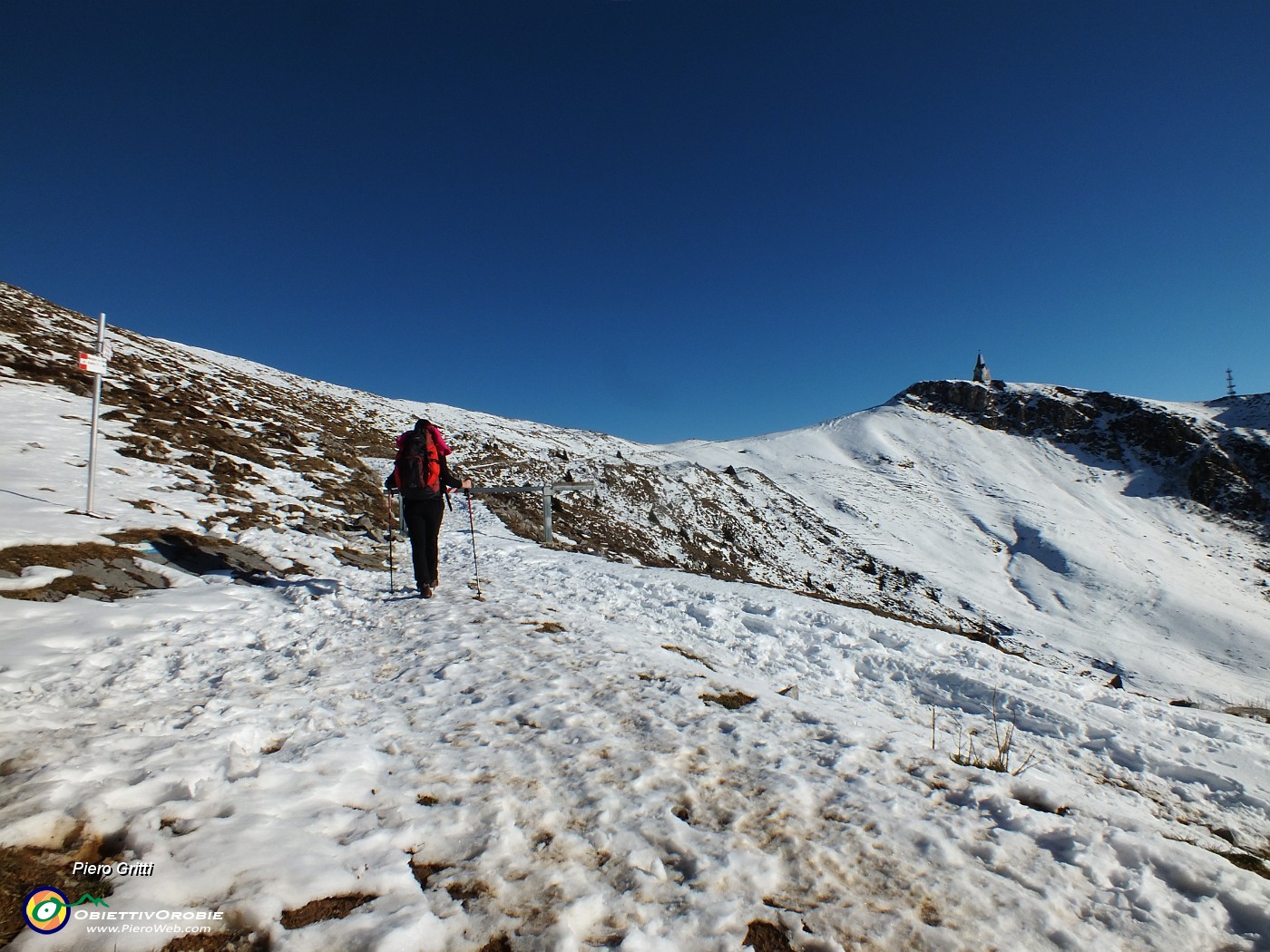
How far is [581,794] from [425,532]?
5.40 meters

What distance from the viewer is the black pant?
7590mm

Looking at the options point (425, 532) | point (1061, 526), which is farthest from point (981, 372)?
point (425, 532)

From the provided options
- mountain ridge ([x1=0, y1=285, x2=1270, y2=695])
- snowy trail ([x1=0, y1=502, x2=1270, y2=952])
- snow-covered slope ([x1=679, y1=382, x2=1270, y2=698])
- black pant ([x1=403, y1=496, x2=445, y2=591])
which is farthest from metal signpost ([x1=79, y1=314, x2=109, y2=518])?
snow-covered slope ([x1=679, y1=382, x2=1270, y2=698])

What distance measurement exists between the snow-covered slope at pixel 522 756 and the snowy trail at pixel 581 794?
0.02m

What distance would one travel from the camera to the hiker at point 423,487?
24.3ft

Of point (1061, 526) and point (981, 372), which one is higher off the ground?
point (981, 372)

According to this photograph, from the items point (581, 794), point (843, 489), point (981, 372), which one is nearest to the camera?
point (581, 794)

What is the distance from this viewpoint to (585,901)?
2.35 m

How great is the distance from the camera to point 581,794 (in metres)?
3.21

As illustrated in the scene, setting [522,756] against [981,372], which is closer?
[522,756]

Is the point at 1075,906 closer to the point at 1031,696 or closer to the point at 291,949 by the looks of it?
the point at 291,949

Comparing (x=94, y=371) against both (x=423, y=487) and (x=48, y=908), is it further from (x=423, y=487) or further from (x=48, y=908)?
(x=48, y=908)

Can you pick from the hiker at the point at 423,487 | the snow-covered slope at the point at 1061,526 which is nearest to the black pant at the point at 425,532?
the hiker at the point at 423,487

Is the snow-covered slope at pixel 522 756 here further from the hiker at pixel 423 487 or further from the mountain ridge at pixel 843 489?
the mountain ridge at pixel 843 489
